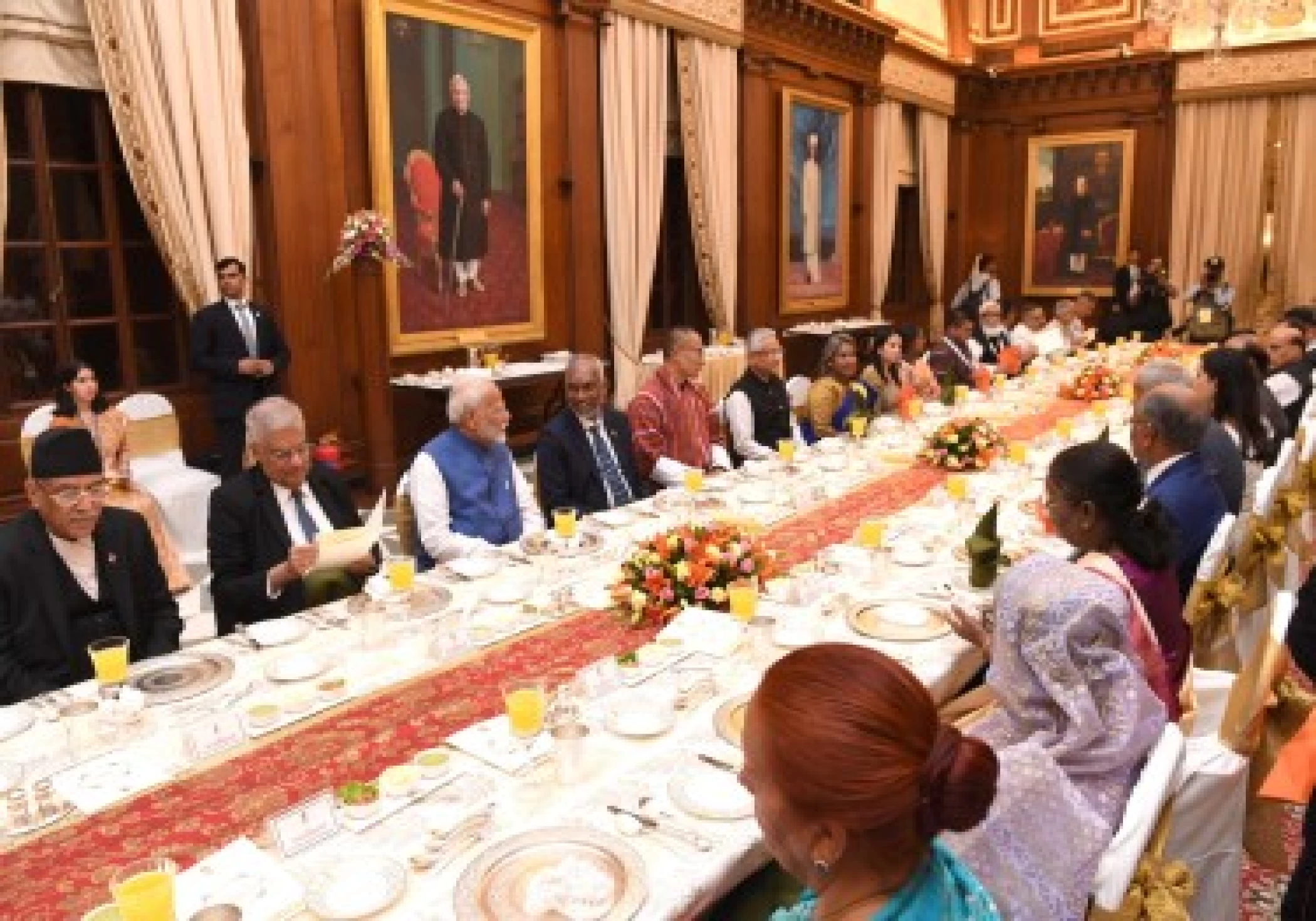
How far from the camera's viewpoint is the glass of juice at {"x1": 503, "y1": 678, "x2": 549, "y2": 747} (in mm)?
2098

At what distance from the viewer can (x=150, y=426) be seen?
6023mm

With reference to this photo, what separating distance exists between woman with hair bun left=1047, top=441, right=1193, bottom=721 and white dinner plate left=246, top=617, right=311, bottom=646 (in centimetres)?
199

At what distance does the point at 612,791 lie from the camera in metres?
1.95

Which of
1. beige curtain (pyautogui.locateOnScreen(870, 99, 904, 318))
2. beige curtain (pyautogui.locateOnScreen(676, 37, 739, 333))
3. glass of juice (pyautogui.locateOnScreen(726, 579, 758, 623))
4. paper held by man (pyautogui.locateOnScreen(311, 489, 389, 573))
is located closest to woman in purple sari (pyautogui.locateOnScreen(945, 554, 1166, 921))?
glass of juice (pyautogui.locateOnScreen(726, 579, 758, 623))

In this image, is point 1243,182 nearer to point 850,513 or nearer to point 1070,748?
point 850,513

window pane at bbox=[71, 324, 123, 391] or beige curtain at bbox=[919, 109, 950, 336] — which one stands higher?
beige curtain at bbox=[919, 109, 950, 336]

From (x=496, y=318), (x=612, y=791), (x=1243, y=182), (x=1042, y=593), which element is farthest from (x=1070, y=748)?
(x=1243, y=182)

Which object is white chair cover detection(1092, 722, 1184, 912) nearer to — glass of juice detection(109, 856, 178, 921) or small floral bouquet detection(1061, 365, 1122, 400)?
glass of juice detection(109, 856, 178, 921)

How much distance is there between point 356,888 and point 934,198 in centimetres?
1480

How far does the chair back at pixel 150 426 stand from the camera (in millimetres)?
5930

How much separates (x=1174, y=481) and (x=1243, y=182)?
1297 cm

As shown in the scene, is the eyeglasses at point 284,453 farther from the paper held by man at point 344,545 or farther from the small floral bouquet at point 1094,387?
the small floral bouquet at point 1094,387

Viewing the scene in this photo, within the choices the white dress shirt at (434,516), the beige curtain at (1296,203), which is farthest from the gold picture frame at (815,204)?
the white dress shirt at (434,516)

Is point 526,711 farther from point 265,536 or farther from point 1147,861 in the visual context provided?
point 265,536
